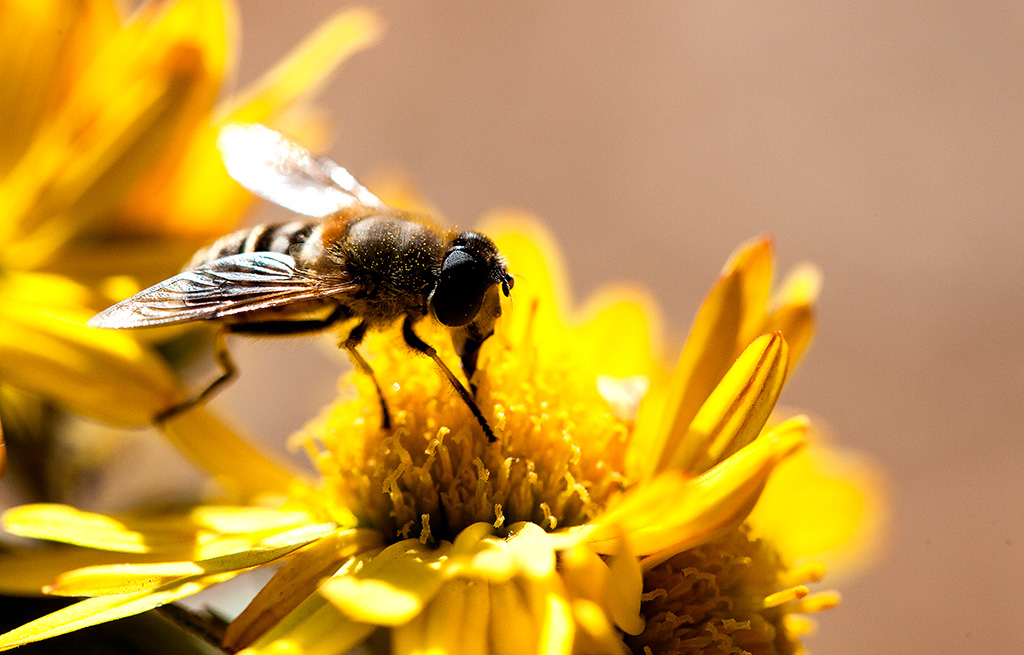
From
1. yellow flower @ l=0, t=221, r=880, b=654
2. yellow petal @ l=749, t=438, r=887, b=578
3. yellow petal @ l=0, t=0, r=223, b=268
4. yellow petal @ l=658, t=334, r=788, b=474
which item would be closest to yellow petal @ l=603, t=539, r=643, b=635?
yellow flower @ l=0, t=221, r=880, b=654

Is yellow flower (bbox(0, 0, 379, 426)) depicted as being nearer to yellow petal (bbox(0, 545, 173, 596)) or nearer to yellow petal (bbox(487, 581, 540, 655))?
yellow petal (bbox(0, 545, 173, 596))

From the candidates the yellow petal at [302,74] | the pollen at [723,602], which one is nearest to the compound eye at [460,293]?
the pollen at [723,602]

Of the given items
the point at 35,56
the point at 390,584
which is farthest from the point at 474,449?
the point at 35,56

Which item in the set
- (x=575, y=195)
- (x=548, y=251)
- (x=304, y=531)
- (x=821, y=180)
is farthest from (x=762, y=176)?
(x=304, y=531)

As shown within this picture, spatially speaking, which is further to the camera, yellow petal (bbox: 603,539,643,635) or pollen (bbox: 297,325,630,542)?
pollen (bbox: 297,325,630,542)

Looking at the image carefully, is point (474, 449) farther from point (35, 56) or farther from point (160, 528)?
point (35, 56)
